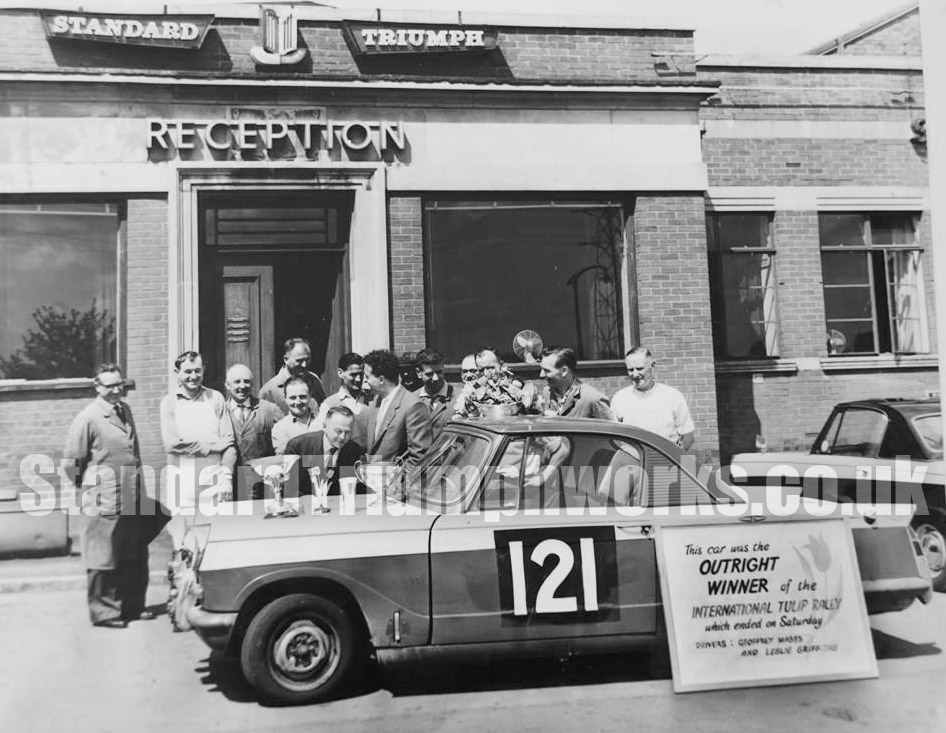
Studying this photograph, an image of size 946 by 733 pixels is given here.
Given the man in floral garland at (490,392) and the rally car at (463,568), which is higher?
the man in floral garland at (490,392)

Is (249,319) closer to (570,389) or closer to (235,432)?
(235,432)

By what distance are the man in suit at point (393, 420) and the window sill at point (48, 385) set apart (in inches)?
101

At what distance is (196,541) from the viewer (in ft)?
12.1

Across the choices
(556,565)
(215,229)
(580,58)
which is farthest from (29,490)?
(580,58)

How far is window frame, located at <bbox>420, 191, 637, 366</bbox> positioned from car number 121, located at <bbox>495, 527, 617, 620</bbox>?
11.8 feet

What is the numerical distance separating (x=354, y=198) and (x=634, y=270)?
9.30ft

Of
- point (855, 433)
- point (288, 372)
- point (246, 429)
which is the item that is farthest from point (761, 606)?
point (288, 372)

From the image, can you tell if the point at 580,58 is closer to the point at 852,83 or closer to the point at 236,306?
the point at 852,83

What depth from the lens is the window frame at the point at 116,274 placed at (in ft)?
21.2

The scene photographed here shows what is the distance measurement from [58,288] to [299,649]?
15.1ft

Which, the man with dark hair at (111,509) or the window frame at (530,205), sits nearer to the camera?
the man with dark hair at (111,509)

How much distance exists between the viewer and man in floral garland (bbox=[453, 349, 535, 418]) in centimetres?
547

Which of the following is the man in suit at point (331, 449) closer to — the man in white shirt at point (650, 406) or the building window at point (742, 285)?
the man in white shirt at point (650, 406)

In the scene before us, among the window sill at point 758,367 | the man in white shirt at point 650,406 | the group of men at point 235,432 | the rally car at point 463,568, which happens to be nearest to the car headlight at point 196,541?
the rally car at point 463,568
